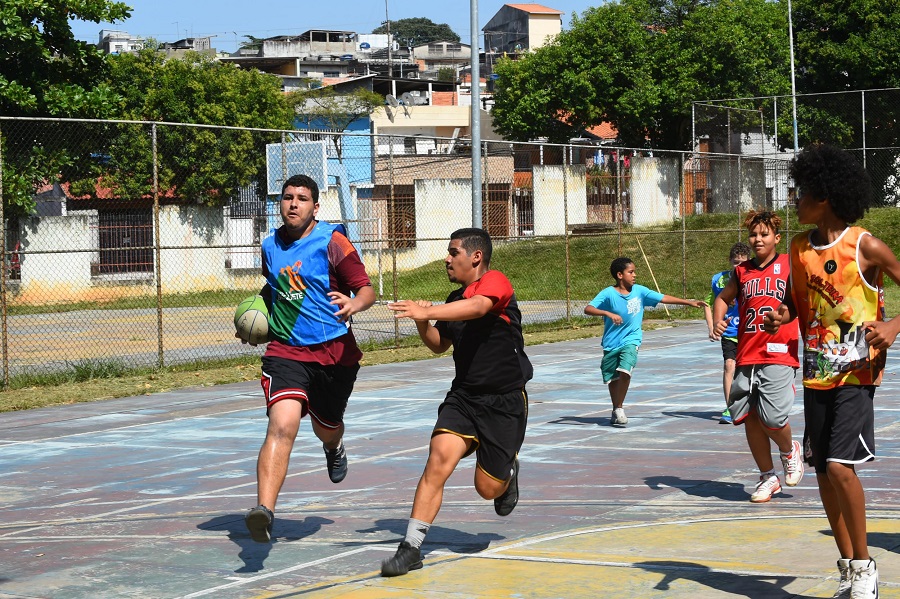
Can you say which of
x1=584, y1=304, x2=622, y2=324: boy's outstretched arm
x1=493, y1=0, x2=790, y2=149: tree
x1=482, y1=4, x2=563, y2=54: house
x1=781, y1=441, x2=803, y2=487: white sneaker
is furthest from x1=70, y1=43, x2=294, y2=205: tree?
x1=482, y1=4, x2=563, y2=54: house

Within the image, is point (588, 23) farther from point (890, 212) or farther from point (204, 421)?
point (204, 421)

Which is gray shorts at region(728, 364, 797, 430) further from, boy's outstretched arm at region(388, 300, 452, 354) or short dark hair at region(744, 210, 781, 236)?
boy's outstretched arm at region(388, 300, 452, 354)

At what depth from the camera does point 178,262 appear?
29406mm

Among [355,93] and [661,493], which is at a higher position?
[355,93]

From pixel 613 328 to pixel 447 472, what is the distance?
580 centimetres

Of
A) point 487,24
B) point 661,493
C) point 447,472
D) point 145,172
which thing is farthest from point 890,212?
point 487,24

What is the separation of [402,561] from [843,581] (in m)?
2.04

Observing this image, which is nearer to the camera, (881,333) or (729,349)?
(881,333)

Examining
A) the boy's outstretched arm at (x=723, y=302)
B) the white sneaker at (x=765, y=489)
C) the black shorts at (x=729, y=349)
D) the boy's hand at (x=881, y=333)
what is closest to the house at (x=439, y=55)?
the black shorts at (x=729, y=349)

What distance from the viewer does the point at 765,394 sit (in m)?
8.16

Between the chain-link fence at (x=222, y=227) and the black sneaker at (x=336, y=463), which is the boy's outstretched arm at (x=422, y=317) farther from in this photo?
the chain-link fence at (x=222, y=227)

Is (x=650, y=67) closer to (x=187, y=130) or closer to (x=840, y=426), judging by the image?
(x=187, y=130)

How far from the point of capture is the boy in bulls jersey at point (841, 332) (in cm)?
539

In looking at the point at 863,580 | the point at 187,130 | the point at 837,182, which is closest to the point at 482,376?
the point at 837,182
